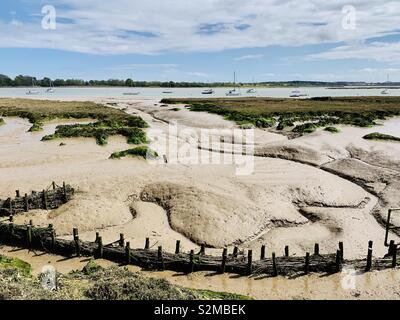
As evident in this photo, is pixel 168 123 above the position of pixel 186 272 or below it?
above

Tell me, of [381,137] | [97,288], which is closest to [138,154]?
[97,288]

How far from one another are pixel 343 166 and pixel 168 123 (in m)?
36.0

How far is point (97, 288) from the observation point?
15211 millimetres

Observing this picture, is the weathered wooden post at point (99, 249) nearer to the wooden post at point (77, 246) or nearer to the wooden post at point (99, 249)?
the wooden post at point (99, 249)

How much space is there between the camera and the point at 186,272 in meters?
20.0

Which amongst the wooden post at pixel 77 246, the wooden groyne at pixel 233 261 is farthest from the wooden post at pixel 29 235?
the wooden post at pixel 77 246

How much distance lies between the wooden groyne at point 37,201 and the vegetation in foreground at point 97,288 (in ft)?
32.6

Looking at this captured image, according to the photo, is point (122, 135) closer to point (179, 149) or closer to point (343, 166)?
point (179, 149)

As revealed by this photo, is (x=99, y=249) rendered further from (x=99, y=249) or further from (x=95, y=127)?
(x=95, y=127)

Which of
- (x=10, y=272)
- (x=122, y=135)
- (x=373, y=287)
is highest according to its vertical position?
Result: (x=122, y=135)

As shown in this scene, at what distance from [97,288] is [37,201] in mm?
14362

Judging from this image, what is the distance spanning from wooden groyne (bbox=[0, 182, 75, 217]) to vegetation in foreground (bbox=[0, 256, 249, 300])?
993cm

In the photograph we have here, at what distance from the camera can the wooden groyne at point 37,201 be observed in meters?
26.5
